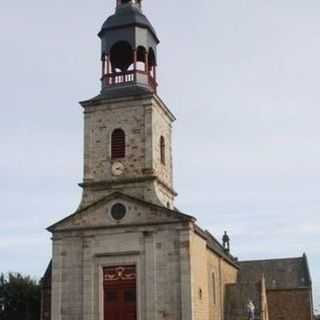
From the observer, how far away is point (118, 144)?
32750mm

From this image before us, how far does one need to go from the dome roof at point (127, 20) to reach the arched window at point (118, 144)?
5.60 metres

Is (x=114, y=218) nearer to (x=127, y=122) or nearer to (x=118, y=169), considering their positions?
(x=118, y=169)

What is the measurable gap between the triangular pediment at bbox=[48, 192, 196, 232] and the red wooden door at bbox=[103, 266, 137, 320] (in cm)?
228

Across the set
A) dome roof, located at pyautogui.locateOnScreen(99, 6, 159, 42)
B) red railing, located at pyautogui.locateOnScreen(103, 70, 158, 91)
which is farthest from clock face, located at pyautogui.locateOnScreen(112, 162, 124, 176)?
Answer: dome roof, located at pyautogui.locateOnScreen(99, 6, 159, 42)

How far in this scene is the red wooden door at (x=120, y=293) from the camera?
29.9m

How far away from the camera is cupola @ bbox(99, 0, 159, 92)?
33250mm

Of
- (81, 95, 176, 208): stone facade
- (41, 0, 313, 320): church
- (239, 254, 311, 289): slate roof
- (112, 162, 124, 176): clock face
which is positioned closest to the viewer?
(41, 0, 313, 320): church

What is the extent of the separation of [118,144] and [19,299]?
77.7ft

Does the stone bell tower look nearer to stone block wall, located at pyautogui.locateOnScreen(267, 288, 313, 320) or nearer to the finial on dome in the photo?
the finial on dome

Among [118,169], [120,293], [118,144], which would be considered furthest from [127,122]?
[120,293]

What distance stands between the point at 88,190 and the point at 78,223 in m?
1.92

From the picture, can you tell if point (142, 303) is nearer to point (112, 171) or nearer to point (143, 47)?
point (112, 171)

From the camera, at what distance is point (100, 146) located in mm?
32938

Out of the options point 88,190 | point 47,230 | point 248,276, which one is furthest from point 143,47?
point 248,276
